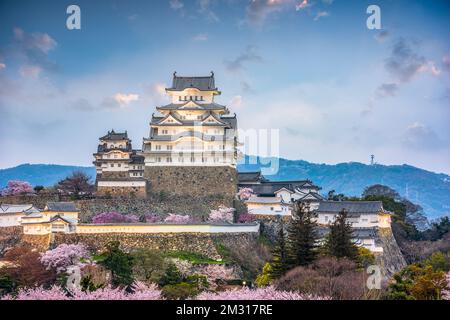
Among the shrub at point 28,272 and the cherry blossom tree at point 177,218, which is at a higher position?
the cherry blossom tree at point 177,218

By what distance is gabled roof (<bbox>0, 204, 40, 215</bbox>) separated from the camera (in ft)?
94.3

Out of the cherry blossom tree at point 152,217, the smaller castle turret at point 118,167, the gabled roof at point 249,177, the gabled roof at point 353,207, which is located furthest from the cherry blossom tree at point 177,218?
the gabled roof at point 353,207

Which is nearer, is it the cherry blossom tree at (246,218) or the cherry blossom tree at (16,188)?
the cherry blossom tree at (246,218)

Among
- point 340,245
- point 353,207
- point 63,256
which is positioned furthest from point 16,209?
point 340,245

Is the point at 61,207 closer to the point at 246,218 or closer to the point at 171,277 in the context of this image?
the point at 171,277

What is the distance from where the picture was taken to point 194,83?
1339 inches

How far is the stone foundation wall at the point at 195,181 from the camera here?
31.2m

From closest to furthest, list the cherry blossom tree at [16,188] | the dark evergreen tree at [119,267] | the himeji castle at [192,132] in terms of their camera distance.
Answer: the dark evergreen tree at [119,267]
the himeji castle at [192,132]
the cherry blossom tree at [16,188]

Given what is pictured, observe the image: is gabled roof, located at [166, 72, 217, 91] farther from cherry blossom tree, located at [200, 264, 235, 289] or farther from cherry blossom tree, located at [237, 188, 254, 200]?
cherry blossom tree, located at [200, 264, 235, 289]

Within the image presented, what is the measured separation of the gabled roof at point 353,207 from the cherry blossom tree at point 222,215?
380cm

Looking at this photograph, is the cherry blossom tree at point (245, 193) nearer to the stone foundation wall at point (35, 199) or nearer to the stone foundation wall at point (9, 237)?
the stone foundation wall at point (35, 199)

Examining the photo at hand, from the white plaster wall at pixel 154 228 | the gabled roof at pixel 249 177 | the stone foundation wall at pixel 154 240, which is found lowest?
the stone foundation wall at pixel 154 240

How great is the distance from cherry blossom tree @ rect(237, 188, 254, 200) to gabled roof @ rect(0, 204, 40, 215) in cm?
895
